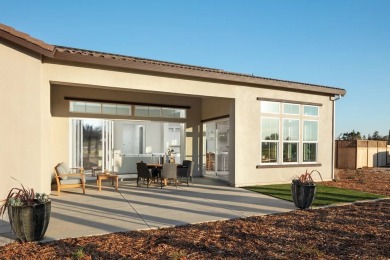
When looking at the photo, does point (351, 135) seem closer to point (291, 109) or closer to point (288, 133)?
point (291, 109)

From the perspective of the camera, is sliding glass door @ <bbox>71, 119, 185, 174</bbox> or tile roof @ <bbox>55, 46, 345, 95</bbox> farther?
sliding glass door @ <bbox>71, 119, 185, 174</bbox>

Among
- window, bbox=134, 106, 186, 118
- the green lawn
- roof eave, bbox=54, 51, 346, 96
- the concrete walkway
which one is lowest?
the green lawn

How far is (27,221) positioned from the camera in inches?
181

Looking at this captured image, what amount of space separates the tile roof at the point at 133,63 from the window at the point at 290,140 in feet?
4.99

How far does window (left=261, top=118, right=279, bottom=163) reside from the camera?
1136 cm

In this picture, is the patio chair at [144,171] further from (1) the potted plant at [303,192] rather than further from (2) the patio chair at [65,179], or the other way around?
(1) the potted plant at [303,192]

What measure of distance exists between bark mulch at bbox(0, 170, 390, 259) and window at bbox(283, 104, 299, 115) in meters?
6.23

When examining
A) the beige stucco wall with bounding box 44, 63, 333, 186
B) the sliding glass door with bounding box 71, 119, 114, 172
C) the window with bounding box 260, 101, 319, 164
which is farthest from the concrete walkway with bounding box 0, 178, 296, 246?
the window with bounding box 260, 101, 319, 164

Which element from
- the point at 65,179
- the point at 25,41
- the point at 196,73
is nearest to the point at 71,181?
the point at 65,179

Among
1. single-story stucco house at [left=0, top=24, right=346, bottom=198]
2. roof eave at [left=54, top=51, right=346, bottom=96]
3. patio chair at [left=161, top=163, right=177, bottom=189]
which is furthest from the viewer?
patio chair at [left=161, top=163, right=177, bottom=189]

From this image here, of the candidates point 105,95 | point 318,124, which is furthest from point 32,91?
point 318,124

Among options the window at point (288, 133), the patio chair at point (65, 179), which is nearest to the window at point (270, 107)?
the window at point (288, 133)

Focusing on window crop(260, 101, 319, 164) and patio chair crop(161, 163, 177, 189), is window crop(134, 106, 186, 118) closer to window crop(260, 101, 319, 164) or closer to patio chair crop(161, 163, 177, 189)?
patio chair crop(161, 163, 177, 189)

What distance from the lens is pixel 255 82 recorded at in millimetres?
10820
